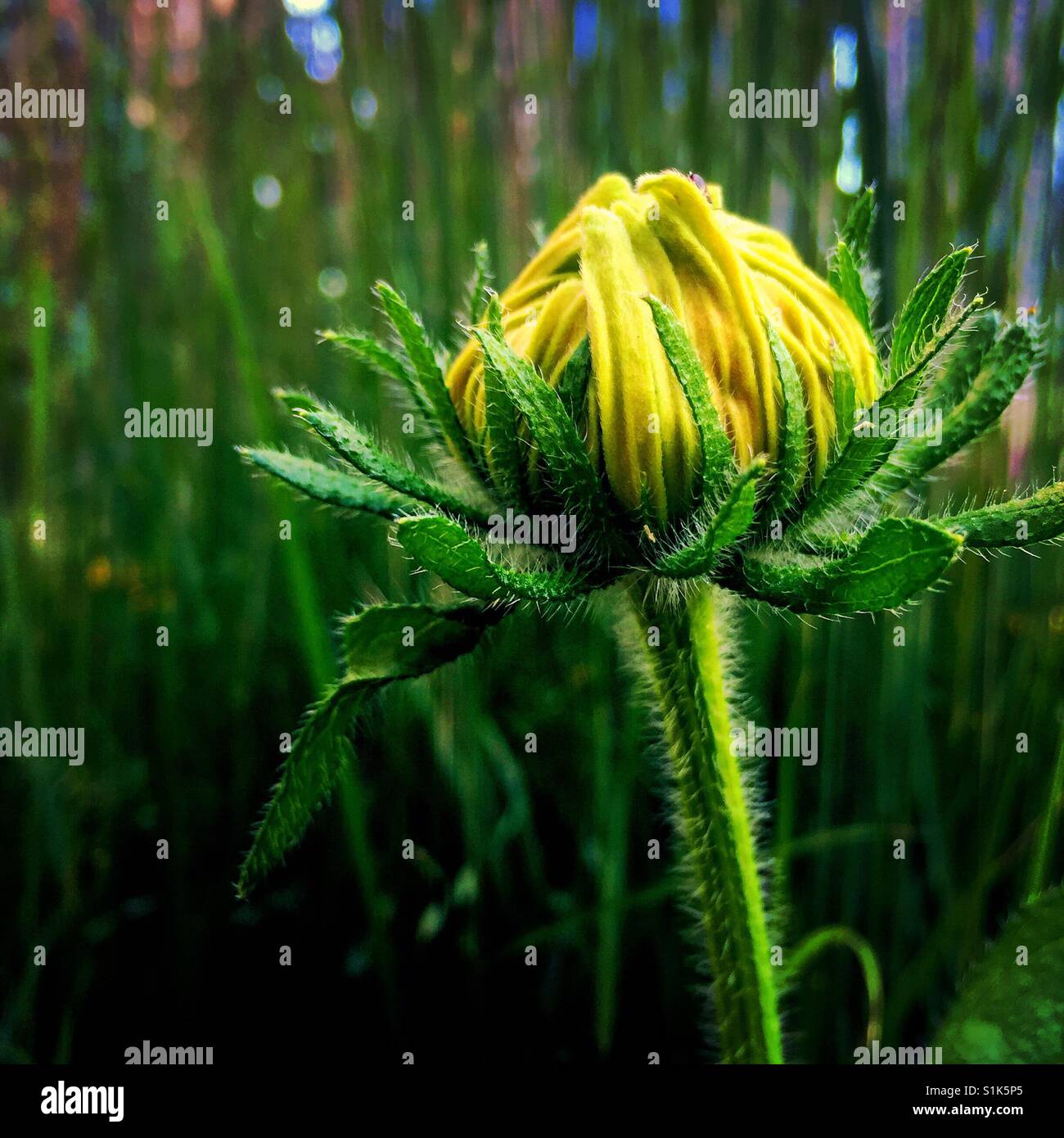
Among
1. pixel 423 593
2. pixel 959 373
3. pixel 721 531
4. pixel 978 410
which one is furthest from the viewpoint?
pixel 423 593

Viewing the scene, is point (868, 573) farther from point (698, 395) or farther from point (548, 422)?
point (548, 422)

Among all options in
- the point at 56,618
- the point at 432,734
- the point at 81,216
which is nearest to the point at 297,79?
the point at 81,216

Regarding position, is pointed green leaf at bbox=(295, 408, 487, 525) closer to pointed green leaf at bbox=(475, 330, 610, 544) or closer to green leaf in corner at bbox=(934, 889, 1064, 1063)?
pointed green leaf at bbox=(475, 330, 610, 544)

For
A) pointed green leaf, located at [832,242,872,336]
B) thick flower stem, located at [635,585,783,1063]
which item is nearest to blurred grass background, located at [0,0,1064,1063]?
thick flower stem, located at [635,585,783,1063]

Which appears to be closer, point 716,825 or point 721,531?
point 721,531

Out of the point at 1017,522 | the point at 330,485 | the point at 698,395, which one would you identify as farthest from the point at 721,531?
the point at 330,485

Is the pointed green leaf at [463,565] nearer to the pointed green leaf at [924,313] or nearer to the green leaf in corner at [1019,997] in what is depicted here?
the pointed green leaf at [924,313]
